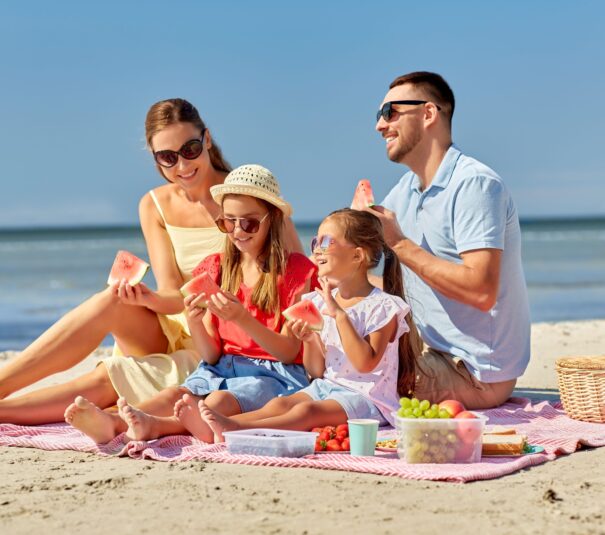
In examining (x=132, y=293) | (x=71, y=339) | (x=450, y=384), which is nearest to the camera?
(x=132, y=293)

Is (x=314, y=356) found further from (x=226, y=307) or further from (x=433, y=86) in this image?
(x=433, y=86)

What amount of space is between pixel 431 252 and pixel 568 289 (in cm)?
1346

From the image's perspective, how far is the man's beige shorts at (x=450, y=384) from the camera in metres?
5.72

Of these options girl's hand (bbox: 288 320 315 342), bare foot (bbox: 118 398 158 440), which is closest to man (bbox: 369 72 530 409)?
girl's hand (bbox: 288 320 315 342)

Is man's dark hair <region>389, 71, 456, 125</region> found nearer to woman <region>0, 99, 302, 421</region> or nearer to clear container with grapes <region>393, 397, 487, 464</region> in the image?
woman <region>0, 99, 302, 421</region>

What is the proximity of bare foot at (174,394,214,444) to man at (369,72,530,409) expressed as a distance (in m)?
1.36

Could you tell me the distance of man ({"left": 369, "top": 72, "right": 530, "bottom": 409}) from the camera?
5.55 m

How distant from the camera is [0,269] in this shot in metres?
30.0

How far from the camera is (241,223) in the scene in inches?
217

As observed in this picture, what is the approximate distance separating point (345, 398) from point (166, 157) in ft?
6.31

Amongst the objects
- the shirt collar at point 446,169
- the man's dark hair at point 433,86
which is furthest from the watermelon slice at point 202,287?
the man's dark hair at point 433,86

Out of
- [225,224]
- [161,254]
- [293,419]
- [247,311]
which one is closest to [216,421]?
[293,419]

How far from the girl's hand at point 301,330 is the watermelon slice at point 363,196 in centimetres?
90

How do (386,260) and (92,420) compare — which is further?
(386,260)
